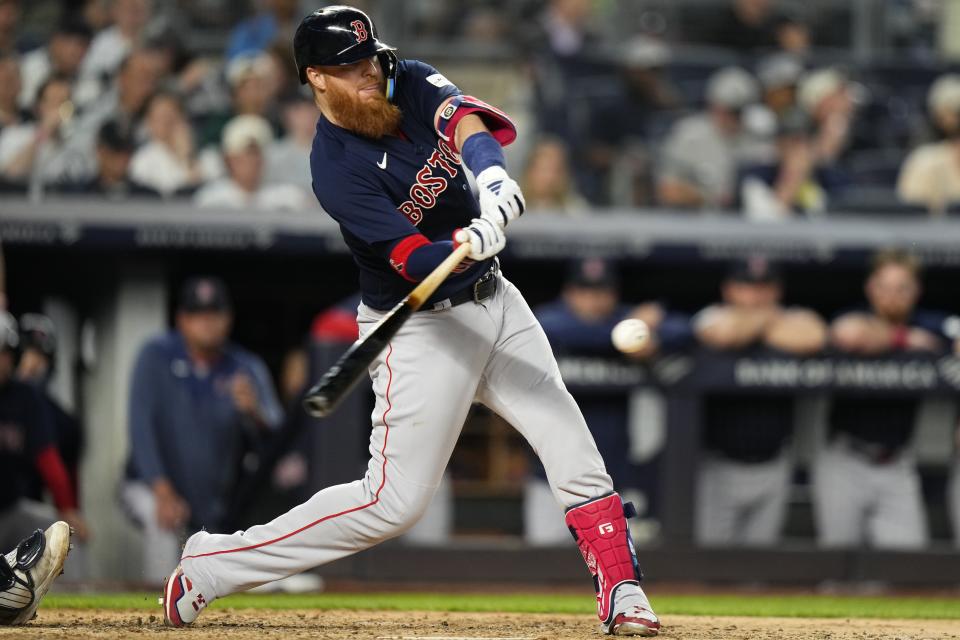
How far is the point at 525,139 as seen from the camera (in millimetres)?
8211

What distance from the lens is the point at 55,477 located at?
21.6 feet

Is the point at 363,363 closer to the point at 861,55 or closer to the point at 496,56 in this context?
the point at 496,56

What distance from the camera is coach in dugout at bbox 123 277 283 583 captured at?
6.68 m

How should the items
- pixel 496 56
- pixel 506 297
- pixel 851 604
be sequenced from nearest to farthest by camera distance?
pixel 506 297 < pixel 851 604 < pixel 496 56

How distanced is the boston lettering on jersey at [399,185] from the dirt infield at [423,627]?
94 cm

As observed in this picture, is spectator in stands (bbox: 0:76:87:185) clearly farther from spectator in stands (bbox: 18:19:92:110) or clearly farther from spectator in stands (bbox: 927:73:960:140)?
spectator in stands (bbox: 927:73:960:140)

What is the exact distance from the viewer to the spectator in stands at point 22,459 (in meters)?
6.55

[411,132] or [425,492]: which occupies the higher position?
[411,132]

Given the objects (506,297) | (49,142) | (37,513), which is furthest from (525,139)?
(506,297)

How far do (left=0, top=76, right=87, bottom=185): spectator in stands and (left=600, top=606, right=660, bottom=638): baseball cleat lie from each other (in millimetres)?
4529

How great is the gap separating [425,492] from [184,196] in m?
3.98

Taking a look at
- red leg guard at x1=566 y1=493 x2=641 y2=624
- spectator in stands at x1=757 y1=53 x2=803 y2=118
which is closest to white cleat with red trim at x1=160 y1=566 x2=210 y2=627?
red leg guard at x1=566 y1=493 x2=641 y2=624

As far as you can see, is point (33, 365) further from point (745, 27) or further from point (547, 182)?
point (745, 27)

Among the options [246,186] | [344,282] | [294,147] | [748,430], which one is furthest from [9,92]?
[748,430]
